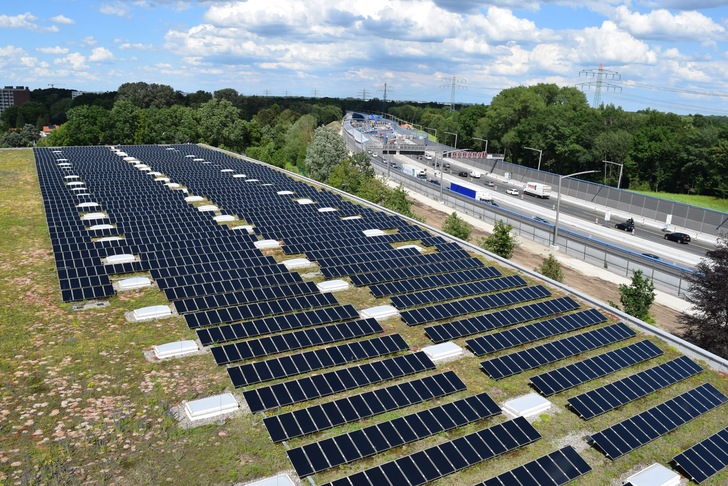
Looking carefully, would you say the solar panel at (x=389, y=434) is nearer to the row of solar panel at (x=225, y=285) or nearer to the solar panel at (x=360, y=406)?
the solar panel at (x=360, y=406)

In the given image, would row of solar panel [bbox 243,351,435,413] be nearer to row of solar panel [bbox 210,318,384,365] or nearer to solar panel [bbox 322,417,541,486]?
row of solar panel [bbox 210,318,384,365]

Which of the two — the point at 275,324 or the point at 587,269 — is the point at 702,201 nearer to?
the point at 587,269

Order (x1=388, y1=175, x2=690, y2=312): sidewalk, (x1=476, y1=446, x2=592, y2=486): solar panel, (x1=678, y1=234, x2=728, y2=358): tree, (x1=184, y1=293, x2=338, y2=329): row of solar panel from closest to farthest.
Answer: (x1=476, y1=446, x2=592, y2=486): solar panel
(x1=184, y1=293, x2=338, y2=329): row of solar panel
(x1=678, y1=234, x2=728, y2=358): tree
(x1=388, y1=175, x2=690, y2=312): sidewalk

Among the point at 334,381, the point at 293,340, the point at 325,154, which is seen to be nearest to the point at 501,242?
the point at 293,340

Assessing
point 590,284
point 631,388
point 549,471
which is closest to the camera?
point 549,471

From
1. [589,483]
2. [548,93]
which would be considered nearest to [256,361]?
[589,483]

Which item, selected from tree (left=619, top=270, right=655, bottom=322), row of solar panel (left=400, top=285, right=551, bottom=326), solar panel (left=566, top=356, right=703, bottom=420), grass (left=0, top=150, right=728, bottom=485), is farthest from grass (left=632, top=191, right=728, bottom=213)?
grass (left=0, top=150, right=728, bottom=485)
